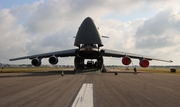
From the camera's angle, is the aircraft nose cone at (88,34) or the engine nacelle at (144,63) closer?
the aircraft nose cone at (88,34)

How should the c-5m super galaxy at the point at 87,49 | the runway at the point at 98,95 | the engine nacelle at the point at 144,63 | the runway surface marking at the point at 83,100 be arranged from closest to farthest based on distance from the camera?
the runway surface marking at the point at 83,100, the runway at the point at 98,95, the c-5m super galaxy at the point at 87,49, the engine nacelle at the point at 144,63

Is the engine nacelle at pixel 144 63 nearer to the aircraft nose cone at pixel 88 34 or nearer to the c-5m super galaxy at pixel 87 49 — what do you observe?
the c-5m super galaxy at pixel 87 49

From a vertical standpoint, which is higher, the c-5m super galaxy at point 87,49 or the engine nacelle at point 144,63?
the c-5m super galaxy at point 87,49

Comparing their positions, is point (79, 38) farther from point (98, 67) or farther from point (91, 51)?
point (98, 67)

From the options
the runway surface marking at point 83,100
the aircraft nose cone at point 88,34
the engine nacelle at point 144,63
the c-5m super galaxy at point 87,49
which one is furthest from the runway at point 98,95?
the engine nacelle at point 144,63

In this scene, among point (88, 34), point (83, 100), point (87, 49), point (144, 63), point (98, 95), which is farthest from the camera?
point (144, 63)

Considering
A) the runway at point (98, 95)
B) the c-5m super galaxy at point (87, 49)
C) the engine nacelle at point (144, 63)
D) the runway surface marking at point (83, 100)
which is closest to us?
the runway surface marking at point (83, 100)

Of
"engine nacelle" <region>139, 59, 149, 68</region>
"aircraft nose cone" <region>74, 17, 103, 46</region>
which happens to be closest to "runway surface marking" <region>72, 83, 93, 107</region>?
"aircraft nose cone" <region>74, 17, 103, 46</region>

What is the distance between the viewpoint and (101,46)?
2908cm

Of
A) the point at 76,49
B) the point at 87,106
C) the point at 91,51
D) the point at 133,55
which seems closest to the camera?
the point at 87,106

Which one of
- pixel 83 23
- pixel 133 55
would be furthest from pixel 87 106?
pixel 133 55

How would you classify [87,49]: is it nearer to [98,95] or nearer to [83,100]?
[98,95]

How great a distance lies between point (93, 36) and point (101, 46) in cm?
270

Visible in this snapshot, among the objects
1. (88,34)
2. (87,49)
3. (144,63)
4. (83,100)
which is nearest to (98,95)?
(83,100)
